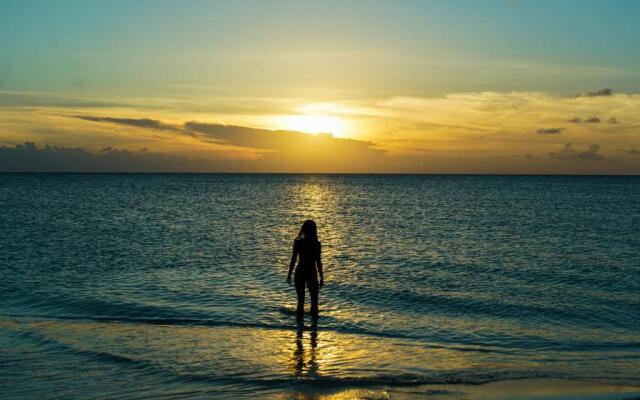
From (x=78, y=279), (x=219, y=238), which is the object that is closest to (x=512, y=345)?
(x=78, y=279)

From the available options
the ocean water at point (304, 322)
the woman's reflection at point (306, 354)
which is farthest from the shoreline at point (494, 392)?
the woman's reflection at point (306, 354)

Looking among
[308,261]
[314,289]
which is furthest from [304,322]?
[308,261]

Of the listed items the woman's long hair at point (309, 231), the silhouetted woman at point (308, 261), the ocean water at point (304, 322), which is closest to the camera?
the ocean water at point (304, 322)

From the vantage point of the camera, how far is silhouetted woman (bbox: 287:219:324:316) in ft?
47.4

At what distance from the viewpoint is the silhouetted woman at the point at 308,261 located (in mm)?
14453

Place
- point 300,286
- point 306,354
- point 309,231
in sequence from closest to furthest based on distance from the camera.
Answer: point 306,354, point 309,231, point 300,286

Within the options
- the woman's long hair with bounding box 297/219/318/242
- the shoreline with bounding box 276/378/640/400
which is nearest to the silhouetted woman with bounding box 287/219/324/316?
the woman's long hair with bounding box 297/219/318/242

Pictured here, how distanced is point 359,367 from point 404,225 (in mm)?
37568

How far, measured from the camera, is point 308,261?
1472cm

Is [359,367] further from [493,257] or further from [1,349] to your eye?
[493,257]

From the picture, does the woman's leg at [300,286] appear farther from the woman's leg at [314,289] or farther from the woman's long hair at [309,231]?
the woman's long hair at [309,231]

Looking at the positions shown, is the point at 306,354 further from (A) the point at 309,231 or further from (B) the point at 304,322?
(A) the point at 309,231

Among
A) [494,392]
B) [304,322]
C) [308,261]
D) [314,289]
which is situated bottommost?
[304,322]

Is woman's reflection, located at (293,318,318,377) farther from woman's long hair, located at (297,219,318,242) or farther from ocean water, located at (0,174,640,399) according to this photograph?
woman's long hair, located at (297,219,318,242)
